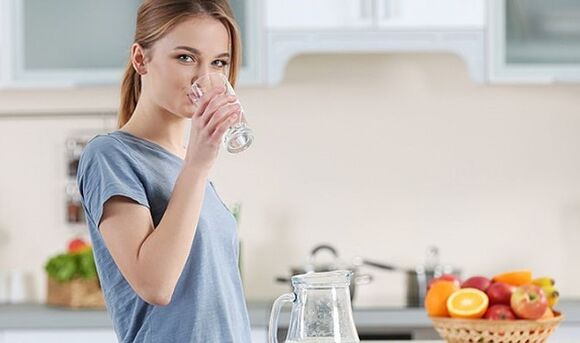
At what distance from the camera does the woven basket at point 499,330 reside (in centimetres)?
212

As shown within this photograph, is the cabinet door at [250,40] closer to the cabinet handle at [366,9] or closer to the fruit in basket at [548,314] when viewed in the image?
the cabinet handle at [366,9]

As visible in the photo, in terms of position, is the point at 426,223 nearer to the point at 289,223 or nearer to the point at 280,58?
the point at 289,223

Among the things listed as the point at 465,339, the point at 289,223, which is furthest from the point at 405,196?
the point at 465,339

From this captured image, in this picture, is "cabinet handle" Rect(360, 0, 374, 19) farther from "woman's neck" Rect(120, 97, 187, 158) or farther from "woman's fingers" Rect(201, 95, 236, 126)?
"woman's fingers" Rect(201, 95, 236, 126)

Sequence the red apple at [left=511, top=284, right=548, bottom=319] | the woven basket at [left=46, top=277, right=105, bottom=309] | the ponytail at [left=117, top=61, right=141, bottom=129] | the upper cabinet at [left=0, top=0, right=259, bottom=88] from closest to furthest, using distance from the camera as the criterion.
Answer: the ponytail at [left=117, top=61, right=141, bottom=129]
the red apple at [left=511, top=284, right=548, bottom=319]
the woven basket at [left=46, top=277, right=105, bottom=309]
the upper cabinet at [left=0, top=0, right=259, bottom=88]

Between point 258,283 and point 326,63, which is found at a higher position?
point 326,63

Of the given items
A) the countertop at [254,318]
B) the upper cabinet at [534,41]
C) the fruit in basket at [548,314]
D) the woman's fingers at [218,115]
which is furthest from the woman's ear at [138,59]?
the upper cabinet at [534,41]

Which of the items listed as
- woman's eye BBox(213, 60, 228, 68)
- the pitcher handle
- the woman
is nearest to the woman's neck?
the woman

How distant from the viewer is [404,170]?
390 centimetres

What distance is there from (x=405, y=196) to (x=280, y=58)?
661 mm

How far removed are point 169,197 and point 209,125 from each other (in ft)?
0.54

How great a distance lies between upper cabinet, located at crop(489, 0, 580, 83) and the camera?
11.9 ft

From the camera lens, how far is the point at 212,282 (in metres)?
1.66

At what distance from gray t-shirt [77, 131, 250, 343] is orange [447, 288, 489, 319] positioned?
591 mm
